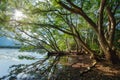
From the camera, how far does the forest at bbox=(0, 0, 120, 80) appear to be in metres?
8.09

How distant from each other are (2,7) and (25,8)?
3.95 feet

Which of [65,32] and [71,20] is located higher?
[71,20]

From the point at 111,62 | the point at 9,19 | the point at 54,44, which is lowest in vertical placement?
the point at 111,62

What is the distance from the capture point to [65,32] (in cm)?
1008

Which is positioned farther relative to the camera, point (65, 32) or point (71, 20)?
point (71, 20)

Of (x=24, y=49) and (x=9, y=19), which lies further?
(x=24, y=49)

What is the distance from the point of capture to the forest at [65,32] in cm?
809

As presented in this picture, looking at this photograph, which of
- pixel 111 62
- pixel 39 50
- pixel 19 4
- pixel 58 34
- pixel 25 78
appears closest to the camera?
pixel 25 78

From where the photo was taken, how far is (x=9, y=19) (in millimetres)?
10648

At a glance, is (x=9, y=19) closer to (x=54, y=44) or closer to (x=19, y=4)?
(x=19, y=4)

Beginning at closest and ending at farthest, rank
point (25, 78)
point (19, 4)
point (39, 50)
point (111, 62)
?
point (25, 78)
point (111, 62)
point (19, 4)
point (39, 50)

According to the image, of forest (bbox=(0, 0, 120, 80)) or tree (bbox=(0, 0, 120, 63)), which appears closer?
forest (bbox=(0, 0, 120, 80))

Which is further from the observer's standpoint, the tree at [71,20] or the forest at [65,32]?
the tree at [71,20]

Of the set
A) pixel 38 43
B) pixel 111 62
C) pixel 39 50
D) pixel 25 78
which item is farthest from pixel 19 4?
pixel 39 50
